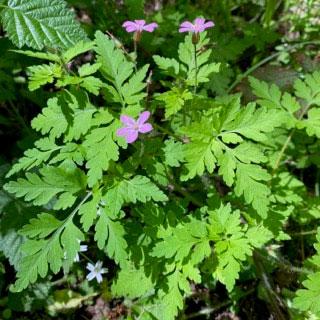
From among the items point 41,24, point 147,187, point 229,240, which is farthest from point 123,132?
point 41,24

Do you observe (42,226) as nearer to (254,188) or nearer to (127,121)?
(127,121)

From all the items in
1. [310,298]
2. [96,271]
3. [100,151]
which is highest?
[100,151]

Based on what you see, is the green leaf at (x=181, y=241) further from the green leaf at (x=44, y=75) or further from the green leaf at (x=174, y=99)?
the green leaf at (x=44, y=75)

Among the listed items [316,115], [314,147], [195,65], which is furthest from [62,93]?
[314,147]

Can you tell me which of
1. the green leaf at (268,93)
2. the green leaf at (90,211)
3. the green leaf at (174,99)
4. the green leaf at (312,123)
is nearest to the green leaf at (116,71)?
the green leaf at (174,99)

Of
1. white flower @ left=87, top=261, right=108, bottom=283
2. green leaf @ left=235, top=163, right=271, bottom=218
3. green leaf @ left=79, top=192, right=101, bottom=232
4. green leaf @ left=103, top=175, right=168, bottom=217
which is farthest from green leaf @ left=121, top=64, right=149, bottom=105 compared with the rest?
white flower @ left=87, top=261, right=108, bottom=283

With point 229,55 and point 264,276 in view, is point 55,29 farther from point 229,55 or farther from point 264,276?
point 264,276

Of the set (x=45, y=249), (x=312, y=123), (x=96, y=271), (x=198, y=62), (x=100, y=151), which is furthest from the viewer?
(x=96, y=271)
